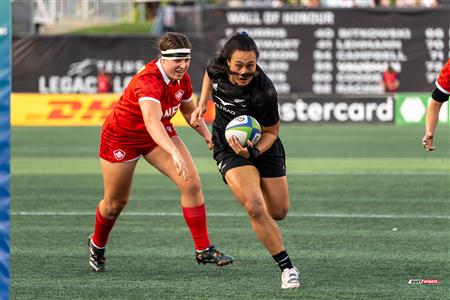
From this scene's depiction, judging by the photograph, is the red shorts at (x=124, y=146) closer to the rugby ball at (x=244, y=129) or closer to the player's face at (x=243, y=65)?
the rugby ball at (x=244, y=129)

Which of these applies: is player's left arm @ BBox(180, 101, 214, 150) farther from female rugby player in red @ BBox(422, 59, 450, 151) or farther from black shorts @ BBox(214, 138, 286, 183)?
female rugby player in red @ BBox(422, 59, 450, 151)

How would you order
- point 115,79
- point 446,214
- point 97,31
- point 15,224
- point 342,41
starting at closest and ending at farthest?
point 15,224 < point 446,214 < point 342,41 < point 115,79 < point 97,31

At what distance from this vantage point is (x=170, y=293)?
8516 mm

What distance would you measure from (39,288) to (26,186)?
26.8 ft

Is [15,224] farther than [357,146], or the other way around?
[357,146]

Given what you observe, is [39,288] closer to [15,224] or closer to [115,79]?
[15,224]

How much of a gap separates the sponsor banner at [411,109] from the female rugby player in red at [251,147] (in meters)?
22.8

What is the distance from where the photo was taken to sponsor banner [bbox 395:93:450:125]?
31562 millimetres

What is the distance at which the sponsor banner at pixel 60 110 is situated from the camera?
3152cm

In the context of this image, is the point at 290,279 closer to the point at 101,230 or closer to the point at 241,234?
the point at 101,230

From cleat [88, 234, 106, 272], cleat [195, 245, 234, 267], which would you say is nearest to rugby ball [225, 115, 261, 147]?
cleat [195, 245, 234, 267]

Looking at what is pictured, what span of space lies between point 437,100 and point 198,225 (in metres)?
2.37

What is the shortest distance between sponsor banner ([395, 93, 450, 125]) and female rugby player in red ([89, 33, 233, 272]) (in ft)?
74.0

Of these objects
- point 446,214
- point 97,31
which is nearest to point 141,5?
point 97,31
